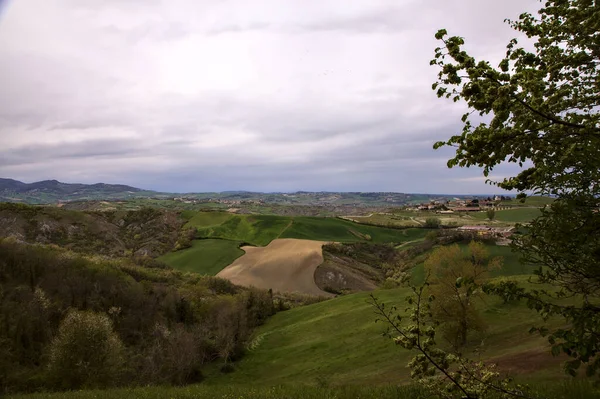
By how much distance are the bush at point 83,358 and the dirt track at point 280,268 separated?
67695mm

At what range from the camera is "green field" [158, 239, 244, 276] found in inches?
4398

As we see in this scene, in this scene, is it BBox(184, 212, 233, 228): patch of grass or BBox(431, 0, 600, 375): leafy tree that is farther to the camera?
BBox(184, 212, 233, 228): patch of grass

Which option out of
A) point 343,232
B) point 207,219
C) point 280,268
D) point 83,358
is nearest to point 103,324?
point 83,358

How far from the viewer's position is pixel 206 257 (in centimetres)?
11881

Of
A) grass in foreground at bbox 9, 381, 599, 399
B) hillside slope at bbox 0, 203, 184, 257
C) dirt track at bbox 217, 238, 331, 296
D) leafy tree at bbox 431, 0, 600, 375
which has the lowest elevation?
dirt track at bbox 217, 238, 331, 296

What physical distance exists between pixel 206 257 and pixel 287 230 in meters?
37.8

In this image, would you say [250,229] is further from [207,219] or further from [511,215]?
[511,215]

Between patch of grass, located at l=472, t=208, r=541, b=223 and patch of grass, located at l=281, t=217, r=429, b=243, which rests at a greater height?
patch of grass, located at l=472, t=208, r=541, b=223

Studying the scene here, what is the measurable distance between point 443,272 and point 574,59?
107 feet

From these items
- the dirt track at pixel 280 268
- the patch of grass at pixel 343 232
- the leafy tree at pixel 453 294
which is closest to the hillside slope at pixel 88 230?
the dirt track at pixel 280 268

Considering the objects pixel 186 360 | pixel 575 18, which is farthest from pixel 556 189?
→ pixel 186 360

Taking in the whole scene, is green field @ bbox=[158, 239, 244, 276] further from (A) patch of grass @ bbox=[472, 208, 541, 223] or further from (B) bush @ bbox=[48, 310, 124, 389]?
(A) patch of grass @ bbox=[472, 208, 541, 223]

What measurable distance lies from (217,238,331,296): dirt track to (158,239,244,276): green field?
3.57 meters

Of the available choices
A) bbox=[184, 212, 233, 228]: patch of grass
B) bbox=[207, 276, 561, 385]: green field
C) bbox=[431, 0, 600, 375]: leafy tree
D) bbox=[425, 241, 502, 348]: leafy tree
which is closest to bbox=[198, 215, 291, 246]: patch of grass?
bbox=[184, 212, 233, 228]: patch of grass
